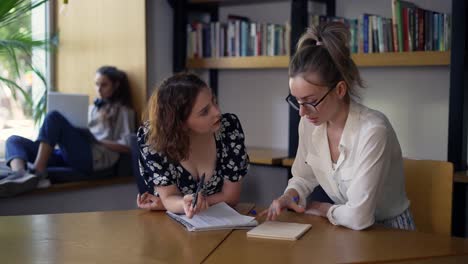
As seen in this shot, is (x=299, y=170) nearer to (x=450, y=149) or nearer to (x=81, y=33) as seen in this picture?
(x=450, y=149)

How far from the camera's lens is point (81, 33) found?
176 inches

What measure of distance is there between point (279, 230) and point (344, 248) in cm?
23

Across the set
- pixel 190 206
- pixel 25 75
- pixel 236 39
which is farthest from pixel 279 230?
pixel 25 75

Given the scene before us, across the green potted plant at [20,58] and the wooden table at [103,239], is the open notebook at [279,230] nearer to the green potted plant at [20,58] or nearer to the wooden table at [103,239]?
the wooden table at [103,239]

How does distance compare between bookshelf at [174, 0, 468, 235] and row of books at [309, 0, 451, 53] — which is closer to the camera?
bookshelf at [174, 0, 468, 235]

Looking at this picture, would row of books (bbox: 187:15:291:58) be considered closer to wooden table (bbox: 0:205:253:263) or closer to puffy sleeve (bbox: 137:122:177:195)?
puffy sleeve (bbox: 137:122:177:195)

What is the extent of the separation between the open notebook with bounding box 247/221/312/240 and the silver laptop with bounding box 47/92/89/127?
2222 millimetres

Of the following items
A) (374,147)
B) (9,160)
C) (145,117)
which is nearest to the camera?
(374,147)

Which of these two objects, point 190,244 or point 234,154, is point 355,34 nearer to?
point 234,154

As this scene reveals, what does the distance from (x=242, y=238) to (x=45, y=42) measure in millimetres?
2731

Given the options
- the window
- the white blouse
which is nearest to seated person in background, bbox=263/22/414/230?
the white blouse

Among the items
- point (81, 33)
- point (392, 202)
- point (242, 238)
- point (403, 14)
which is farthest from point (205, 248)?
point (81, 33)

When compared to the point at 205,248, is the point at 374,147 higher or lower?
higher

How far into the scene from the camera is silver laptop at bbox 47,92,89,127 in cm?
383
